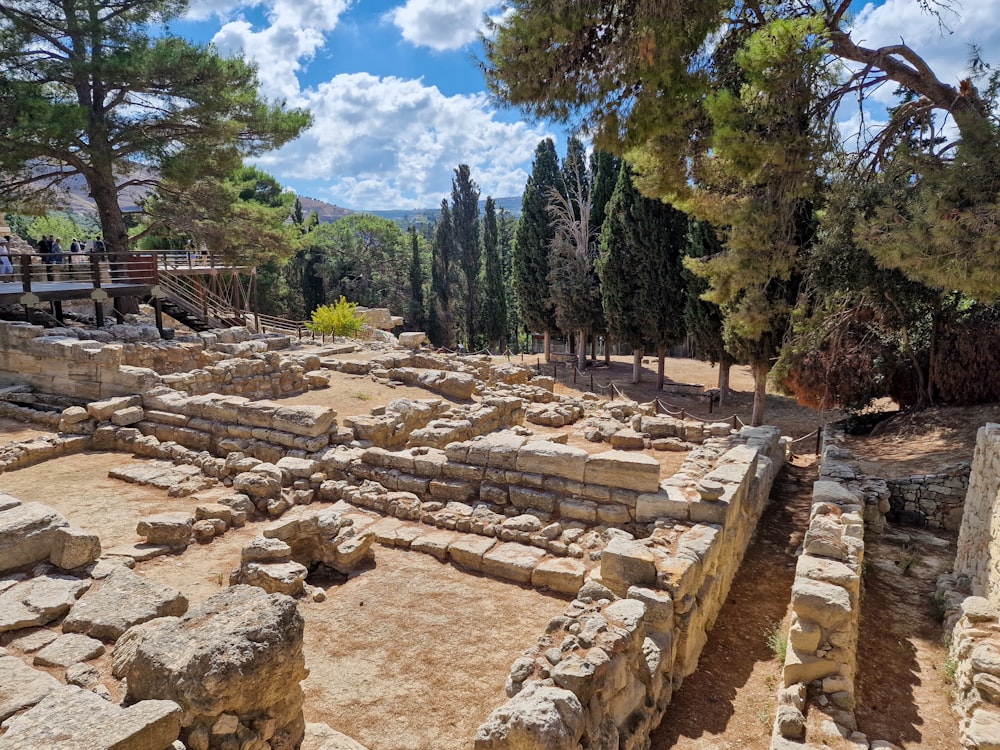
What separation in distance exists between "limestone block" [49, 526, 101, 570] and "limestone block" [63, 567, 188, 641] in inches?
21.5

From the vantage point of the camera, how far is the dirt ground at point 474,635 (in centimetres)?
483

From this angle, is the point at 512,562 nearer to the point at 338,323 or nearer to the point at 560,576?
the point at 560,576

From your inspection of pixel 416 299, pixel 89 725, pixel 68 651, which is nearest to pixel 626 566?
pixel 89 725

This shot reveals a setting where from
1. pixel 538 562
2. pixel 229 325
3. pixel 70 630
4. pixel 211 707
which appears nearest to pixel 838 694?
pixel 538 562

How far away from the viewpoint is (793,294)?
14453mm

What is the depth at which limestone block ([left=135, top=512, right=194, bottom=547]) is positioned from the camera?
705 centimetres

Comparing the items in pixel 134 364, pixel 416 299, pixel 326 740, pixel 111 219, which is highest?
pixel 111 219

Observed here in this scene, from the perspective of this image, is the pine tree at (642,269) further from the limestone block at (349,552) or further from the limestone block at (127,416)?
the limestone block at (349,552)

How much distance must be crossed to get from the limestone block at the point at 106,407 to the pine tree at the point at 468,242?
28074 mm

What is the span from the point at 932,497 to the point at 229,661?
1071 centimetres

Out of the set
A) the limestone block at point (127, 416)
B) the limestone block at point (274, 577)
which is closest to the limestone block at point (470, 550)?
the limestone block at point (274, 577)

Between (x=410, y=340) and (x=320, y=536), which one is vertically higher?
(x=410, y=340)

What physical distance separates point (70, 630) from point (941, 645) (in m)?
8.35

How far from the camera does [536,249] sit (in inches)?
1115
